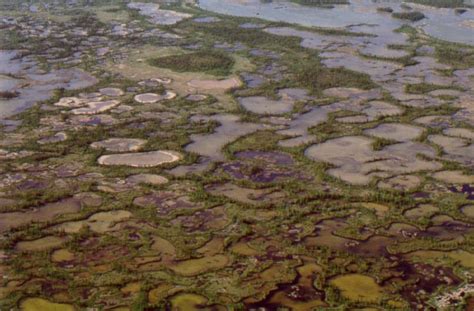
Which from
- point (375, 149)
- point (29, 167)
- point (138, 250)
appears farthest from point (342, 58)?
point (138, 250)

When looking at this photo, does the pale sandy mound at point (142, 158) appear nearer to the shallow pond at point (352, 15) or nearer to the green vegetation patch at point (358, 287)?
the green vegetation patch at point (358, 287)

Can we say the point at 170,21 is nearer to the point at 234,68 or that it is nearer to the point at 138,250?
the point at 234,68

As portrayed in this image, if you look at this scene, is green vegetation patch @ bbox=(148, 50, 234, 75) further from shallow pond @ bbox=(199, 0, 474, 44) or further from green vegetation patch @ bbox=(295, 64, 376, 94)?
shallow pond @ bbox=(199, 0, 474, 44)

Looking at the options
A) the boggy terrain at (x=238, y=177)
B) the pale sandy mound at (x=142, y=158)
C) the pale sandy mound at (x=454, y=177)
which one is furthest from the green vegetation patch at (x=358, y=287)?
the pale sandy mound at (x=142, y=158)

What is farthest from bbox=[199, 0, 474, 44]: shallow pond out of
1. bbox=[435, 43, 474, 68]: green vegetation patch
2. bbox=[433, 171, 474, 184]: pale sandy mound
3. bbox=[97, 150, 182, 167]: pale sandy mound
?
bbox=[97, 150, 182, 167]: pale sandy mound

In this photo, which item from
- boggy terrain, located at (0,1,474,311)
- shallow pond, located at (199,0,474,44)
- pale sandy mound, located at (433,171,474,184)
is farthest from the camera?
shallow pond, located at (199,0,474,44)

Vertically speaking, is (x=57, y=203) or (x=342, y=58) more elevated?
(x=342, y=58)
